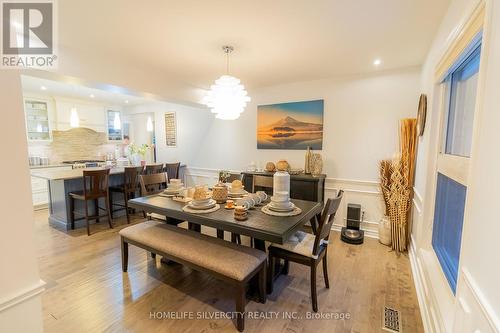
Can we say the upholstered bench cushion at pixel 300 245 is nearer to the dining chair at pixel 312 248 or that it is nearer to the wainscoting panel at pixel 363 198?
the dining chair at pixel 312 248

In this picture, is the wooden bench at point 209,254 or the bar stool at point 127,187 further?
the bar stool at point 127,187

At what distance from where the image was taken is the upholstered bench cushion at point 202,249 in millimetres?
1734

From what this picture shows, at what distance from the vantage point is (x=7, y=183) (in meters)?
0.97

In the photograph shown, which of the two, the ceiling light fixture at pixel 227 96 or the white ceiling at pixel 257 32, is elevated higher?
the white ceiling at pixel 257 32

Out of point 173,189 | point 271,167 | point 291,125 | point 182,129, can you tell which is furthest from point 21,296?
point 182,129

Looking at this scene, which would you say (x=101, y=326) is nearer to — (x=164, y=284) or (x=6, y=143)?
(x=164, y=284)

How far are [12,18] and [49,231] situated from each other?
2.98 metres

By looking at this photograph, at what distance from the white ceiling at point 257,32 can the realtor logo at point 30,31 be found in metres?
0.12

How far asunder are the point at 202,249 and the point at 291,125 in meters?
2.75

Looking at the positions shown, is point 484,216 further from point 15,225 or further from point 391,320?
point 15,225

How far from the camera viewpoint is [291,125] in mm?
4016

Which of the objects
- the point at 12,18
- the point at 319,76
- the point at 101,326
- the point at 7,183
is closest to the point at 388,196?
the point at 319,76

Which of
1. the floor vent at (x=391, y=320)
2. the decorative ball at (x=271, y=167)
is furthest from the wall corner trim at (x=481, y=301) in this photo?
the decorative ball at (x=271, y=167)

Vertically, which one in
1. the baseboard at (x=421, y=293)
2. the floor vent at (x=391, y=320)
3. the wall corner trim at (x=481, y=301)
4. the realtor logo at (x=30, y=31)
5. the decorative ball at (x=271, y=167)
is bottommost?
the floor vent at (x=391, y=320)
